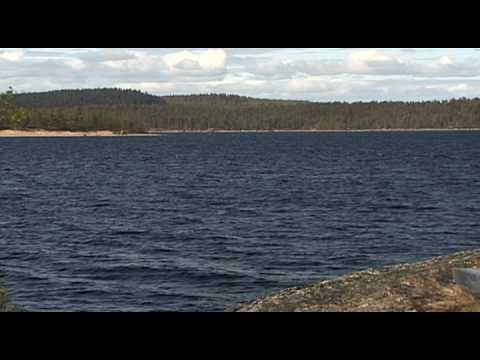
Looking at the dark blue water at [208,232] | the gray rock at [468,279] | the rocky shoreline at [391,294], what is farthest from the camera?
the dark blue water at [208,232]

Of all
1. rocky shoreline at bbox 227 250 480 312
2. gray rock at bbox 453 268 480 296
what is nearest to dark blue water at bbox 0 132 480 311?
rocky shoreline at bbox 227 250 480 312

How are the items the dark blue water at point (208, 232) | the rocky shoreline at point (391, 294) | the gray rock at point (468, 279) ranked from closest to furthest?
1. the gray rock at point (468, 279)
2. the rocky shoreline at point (391, 294)
3. the dark blue water at point (208, 232)

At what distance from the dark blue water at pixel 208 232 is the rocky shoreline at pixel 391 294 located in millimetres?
11532

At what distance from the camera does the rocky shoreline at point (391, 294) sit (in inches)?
444

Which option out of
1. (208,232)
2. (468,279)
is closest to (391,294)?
(468,279)

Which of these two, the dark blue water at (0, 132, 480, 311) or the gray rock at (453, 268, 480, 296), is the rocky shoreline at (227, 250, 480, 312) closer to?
the gray rock at (453, 268, 480, 296)

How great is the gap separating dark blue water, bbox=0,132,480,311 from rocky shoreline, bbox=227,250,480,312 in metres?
11.5

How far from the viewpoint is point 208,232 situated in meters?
43.0

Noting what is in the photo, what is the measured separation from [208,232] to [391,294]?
103 ft

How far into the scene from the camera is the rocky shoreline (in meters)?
11.3

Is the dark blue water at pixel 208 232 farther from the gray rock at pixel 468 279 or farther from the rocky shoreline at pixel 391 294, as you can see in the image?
the gray rock at pixel 468 279

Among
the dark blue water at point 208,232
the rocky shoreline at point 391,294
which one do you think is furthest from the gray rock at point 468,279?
the dark blue water at point 208,232
